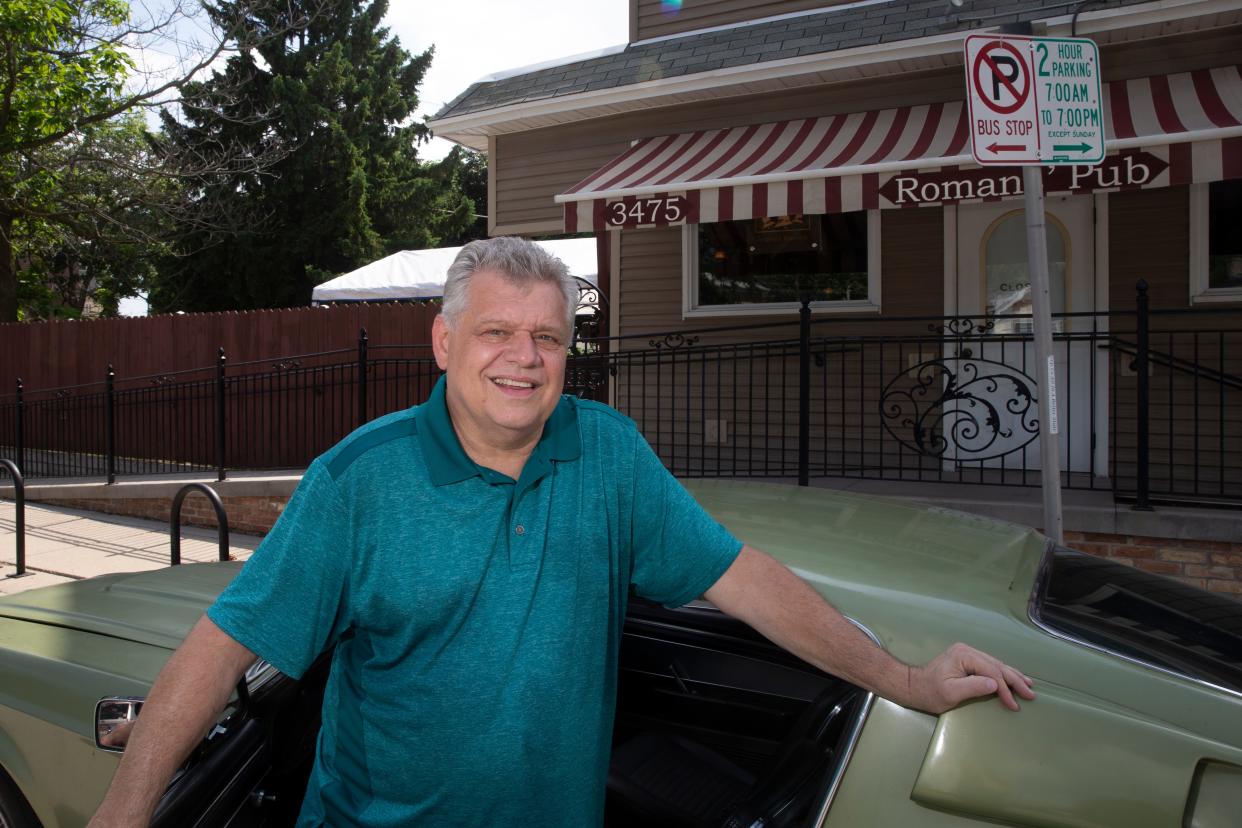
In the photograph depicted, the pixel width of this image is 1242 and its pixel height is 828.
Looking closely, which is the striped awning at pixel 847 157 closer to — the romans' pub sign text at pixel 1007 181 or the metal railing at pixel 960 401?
the romans' pub sign text at pixel 1007 181

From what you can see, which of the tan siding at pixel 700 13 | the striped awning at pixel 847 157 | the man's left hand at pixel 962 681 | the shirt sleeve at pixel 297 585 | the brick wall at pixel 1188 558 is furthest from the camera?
the tan siding at pixel 700 13

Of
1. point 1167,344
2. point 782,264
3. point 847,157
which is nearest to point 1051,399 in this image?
point 847,157

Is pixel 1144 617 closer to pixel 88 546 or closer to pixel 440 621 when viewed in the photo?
pixel 440 621

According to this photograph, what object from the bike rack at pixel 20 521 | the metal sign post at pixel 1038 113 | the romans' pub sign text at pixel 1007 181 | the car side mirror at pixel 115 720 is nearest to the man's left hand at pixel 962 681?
the car side mirror at pixel 115 720

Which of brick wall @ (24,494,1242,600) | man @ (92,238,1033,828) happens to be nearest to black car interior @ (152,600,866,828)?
man @ (92,238,1033,828)

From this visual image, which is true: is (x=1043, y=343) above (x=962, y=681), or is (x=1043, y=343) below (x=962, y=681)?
above

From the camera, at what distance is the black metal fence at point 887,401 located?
20.4 ft

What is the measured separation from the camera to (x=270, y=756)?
81.2 inches

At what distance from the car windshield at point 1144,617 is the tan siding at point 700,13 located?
7241 millimetres

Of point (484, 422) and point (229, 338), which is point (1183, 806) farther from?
point (229, 338)

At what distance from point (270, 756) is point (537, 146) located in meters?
8.18

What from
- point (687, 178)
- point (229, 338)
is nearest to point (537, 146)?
point (687, 178)

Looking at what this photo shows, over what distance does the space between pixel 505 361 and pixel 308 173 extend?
25520mm

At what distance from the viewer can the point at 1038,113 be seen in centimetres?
367
